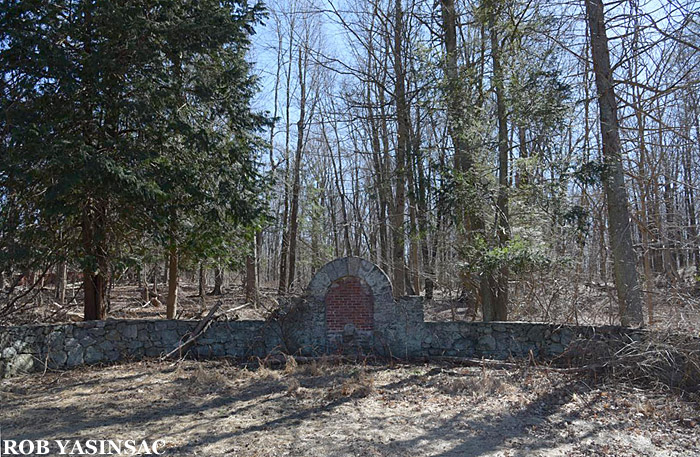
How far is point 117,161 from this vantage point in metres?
9.84

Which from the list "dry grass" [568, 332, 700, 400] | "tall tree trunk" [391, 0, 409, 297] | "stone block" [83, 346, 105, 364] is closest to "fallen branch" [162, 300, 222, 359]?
"stone block" [83, 346, 105, 364]

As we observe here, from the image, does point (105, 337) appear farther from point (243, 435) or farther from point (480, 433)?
point (480, 433)

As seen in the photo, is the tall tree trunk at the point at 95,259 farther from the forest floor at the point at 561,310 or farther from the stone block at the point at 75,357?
the stone block at the point at 75,357

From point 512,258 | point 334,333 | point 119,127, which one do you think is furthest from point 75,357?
point 512,258

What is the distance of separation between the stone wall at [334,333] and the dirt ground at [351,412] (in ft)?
2.71

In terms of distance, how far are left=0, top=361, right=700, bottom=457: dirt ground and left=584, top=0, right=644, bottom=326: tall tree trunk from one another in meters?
2.78

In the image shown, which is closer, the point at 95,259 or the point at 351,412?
the point at 351,412

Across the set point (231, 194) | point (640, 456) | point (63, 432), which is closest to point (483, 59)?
point (231, 194)

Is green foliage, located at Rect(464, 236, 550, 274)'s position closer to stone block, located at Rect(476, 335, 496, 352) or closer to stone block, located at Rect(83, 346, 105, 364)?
stone block, located at Rect(476, 335, 496, 352)

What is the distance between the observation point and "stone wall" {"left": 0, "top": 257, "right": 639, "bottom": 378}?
10.3 meters

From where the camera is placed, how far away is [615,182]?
10.3 m

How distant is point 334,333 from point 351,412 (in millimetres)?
3494

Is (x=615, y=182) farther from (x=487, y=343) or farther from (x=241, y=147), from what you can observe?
(x=241, y=147)

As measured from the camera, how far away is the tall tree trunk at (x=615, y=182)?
10.2 m
